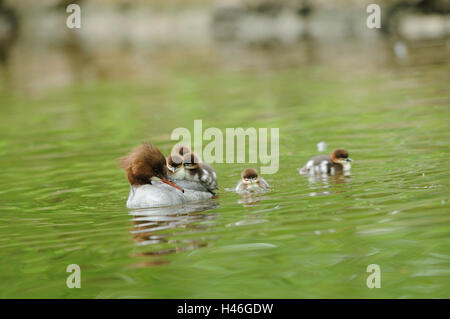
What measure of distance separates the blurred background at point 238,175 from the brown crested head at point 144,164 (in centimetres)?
29

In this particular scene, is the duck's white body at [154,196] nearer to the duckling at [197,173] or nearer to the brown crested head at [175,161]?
the duckling at [197,173]

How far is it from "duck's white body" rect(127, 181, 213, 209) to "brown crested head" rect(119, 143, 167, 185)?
7cm

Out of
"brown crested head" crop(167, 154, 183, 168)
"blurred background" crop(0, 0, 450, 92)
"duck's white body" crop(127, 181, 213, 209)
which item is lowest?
"duck's white body" crop(127, 181, 213, 209)

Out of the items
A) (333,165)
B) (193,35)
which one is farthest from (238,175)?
(193,35)

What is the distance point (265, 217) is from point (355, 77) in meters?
8.88

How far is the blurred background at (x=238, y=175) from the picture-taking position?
4.51 meters

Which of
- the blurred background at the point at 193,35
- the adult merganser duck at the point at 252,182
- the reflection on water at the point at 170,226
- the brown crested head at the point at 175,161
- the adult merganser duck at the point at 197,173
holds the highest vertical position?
the blurred background at the point at 193,35

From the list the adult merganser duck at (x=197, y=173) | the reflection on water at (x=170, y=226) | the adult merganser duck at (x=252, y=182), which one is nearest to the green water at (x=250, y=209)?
the reflection on water at (x=170, y=226)

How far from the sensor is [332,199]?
245 inches

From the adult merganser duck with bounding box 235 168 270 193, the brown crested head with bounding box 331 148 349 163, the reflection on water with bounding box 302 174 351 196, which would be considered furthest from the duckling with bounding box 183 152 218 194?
the brown crested head with bounding box 331 148 349 163

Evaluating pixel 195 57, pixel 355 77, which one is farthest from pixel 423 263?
pixel 195 57

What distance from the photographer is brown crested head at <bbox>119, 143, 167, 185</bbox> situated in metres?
6.44

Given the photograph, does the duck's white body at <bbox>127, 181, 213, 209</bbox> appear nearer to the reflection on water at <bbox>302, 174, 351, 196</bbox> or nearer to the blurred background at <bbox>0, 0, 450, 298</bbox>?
the blurred background at <bbox>0, 0, 450, 298</bbox>

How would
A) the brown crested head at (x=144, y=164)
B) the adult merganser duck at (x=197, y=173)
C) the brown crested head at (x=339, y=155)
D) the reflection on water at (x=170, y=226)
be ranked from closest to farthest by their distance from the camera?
the reflection on water at (x=170, y=226)
the brown crested head at (x=144, y=164)
the adult merganser duck at (x=197, y=173)
the brown crested head at (x=339, y=155)
